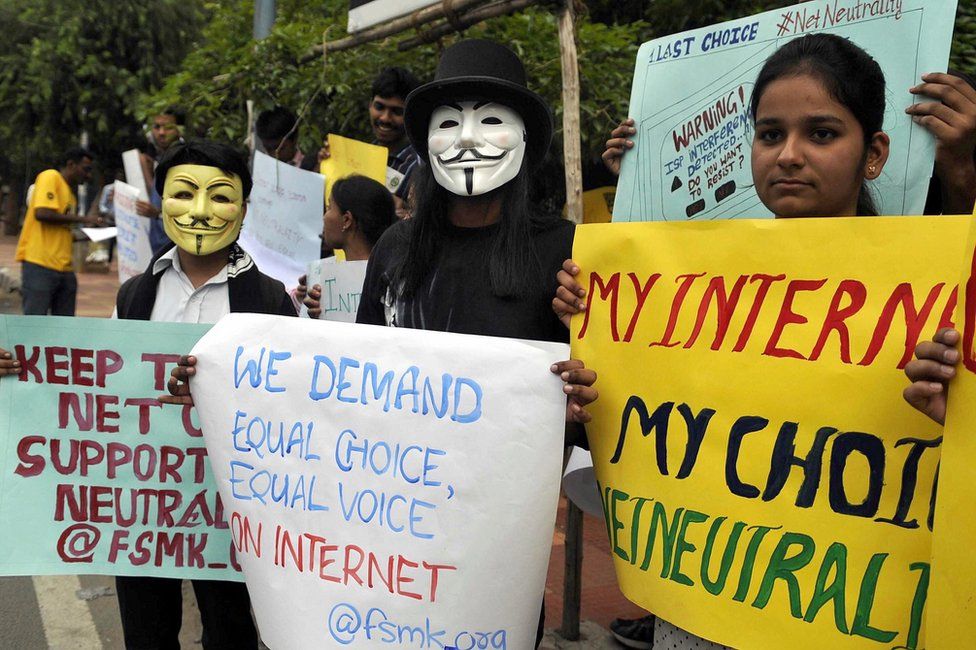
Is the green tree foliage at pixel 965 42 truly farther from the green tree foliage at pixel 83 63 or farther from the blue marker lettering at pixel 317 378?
the green tree foliage at pixel 83 63

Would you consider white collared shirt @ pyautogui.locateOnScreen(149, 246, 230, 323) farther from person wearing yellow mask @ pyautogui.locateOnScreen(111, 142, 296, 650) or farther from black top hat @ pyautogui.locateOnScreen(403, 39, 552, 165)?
black top hat @ pyautogui.locateOnScreen(403, 39, 552, 165)

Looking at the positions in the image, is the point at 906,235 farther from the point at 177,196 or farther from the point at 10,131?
the point at 10,131

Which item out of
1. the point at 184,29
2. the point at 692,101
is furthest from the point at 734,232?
the point at 184,29

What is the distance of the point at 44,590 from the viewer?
4.37 meters

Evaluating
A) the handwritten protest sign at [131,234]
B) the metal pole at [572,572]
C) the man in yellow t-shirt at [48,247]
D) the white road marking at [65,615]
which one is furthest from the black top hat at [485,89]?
the man in yellow t-shirt at [48,247]

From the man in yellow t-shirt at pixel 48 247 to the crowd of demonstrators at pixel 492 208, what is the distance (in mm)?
5128

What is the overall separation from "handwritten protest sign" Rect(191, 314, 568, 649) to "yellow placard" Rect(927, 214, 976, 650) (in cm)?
79

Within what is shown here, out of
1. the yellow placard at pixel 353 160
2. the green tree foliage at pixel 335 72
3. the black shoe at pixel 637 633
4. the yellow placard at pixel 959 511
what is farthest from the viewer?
the green tree foliage at pixel 335 72

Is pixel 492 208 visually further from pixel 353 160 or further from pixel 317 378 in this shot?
pixel 353 160

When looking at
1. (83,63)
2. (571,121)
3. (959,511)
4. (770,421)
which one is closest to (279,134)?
(571,121)

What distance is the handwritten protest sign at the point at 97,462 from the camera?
9.28 ft

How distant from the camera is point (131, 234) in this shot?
6.48m

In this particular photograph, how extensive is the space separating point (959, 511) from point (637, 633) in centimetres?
238

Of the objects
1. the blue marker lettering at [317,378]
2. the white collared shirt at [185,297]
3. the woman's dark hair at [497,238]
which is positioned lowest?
the blue marker lettering at [317,378]
